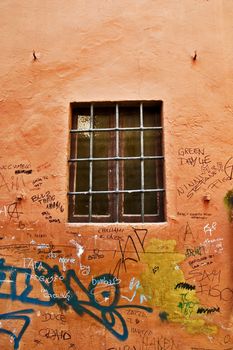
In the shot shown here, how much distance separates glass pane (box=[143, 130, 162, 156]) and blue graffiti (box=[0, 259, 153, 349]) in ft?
4.35

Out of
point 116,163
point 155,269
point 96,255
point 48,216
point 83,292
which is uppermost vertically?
point 116,163

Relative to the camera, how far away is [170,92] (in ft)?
12.4

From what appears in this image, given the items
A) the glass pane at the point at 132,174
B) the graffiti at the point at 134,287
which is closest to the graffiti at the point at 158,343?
the graffiti at the point at 134,287

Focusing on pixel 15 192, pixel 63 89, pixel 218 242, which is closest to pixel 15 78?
pixel 63 89

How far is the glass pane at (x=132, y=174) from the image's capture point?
3.71 m

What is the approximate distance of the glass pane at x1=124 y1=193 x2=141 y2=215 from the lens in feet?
12.0

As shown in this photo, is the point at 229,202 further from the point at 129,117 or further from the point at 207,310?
the point at 129,117

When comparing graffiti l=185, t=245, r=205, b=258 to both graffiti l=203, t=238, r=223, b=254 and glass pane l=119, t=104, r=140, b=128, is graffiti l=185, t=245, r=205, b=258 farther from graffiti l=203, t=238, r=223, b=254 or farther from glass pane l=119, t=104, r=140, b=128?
glass pane l=119, t=104, r=140, b=128

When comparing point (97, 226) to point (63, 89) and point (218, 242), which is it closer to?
point (218, 242)

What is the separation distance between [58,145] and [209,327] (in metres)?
2.29

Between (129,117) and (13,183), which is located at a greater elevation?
(129,117)

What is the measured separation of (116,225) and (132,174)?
0.58 meters

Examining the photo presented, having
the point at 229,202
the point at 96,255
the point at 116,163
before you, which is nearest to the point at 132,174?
the point at 116,163

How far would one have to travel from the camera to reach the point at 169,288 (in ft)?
11.0
